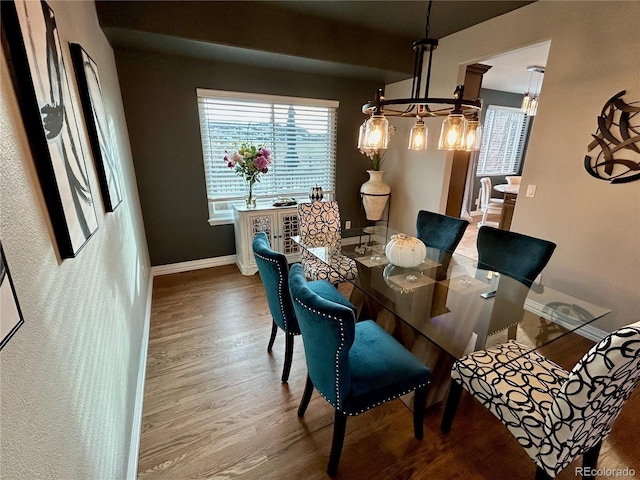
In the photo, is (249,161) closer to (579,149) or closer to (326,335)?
(326,335)

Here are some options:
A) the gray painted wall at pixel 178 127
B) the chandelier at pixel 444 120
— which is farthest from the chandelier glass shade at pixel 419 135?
the gray painted wall at pixel 178 127

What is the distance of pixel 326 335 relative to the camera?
1.20m

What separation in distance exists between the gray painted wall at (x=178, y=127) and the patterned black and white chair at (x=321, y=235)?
4.63ft

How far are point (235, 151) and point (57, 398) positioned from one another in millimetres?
3188

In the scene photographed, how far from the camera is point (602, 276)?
7.66ft

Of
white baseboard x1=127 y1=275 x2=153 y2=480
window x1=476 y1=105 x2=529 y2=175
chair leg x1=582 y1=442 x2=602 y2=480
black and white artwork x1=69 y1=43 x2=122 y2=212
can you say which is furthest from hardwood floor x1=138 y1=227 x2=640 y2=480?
window x1=476 y1=105 x2=529 y2=175

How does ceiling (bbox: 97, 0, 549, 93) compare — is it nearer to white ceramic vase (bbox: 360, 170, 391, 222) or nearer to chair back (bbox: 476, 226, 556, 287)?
white ceramic vase (bbox: 360, 170, 391, 222)

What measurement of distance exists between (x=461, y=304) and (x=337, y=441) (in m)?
1.00

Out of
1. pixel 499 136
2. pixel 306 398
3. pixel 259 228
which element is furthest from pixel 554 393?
pixel 499 136

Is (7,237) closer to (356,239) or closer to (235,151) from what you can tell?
(356,239)

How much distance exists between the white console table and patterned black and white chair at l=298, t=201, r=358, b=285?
2.65 ft

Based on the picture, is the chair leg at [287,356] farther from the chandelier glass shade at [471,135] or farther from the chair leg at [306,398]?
the chandelier glass shade at [471,135]

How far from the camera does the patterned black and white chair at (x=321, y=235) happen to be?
246 cm

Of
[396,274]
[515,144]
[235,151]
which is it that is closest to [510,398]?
[396,274]
